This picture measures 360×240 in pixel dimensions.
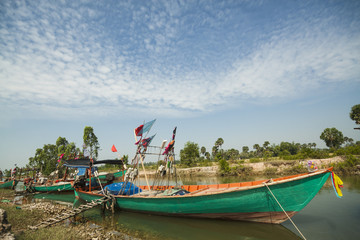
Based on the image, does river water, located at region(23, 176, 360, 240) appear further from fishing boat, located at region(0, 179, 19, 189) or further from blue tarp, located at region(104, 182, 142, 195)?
fishing boat, located at region(0, 179, 19, 189)

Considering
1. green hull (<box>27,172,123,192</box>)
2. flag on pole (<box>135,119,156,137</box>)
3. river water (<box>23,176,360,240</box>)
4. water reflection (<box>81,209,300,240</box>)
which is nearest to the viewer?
river water (<box>23,176,360,240</box>)

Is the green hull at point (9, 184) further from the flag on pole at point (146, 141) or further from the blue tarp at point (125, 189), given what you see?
the flag on pole at point (146, 141)

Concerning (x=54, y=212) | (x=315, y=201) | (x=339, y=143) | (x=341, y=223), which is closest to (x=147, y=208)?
(x=54, y=212)

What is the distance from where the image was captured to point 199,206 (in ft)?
28.3

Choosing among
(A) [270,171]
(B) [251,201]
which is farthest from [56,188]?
(A) [270,171]

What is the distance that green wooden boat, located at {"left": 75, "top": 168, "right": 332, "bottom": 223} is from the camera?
23.4ft

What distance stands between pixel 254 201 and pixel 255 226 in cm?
139

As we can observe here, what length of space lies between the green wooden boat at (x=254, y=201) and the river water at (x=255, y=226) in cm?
41

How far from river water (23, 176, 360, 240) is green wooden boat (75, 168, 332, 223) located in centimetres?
41

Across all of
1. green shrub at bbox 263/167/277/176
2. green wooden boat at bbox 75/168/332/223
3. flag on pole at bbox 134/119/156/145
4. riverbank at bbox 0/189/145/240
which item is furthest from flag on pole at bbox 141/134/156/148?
green shrub at bbox 263/167/277/176

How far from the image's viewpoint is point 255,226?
316 inches

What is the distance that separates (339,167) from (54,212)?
3097 centimetres

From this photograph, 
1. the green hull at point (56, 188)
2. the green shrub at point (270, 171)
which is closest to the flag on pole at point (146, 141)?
the green hull at point (56, 188)

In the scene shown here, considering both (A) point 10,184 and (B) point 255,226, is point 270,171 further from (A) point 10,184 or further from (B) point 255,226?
(A) point 10,184
